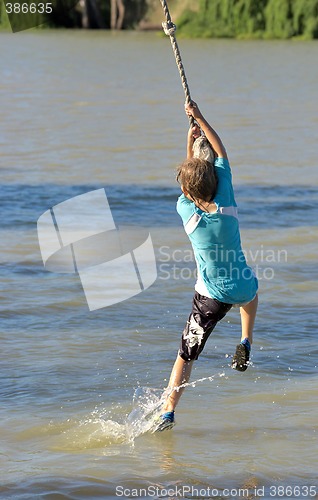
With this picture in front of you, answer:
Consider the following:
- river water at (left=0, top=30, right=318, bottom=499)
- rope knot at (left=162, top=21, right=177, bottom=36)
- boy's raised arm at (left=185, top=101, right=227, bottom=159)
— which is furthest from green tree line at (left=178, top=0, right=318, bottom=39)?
boy's raised arm at (left=185, top=101, right=227, bottom=159)

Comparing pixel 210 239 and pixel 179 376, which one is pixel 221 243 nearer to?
pixel 210 239

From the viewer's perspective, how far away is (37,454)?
5957mm

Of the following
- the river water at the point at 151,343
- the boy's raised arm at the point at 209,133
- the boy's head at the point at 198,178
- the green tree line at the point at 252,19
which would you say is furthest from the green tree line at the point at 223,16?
the boy's head at the point at 198,178

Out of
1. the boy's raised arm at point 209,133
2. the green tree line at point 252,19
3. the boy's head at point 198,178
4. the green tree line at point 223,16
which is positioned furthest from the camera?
the green tree line at point 223,16

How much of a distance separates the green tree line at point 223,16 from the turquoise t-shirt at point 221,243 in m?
43.2

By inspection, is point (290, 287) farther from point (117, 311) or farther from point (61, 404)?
point (61, 404)

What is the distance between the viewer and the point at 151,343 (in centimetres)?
786

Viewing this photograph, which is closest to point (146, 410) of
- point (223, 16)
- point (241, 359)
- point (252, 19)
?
point (241, 359)

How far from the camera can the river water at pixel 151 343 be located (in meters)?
5.72

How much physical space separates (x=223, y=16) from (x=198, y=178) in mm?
47134

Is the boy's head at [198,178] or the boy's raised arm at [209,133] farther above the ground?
the boy's raised arm at [209,133]

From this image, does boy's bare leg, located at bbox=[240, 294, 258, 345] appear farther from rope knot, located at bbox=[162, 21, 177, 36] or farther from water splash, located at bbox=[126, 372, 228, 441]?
rope knot, located at bbox=[162, 21, 177, 36]

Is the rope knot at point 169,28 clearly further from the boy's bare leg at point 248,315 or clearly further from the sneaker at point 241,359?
the sneaker at point 241,359

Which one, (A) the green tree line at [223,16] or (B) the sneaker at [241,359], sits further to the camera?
(A) the green tree line at [223,16]
